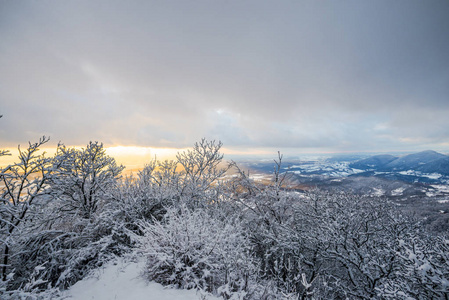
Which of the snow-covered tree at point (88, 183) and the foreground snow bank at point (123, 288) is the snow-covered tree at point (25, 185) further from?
the foreground snow bank at point (123, 288)

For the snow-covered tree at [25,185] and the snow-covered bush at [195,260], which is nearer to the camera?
the snow-covered bush at [195,260]

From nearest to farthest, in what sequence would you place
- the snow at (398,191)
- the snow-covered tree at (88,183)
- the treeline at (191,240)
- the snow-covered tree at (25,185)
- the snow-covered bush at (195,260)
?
the treeline at (191,240), the snow-covered bush at (195,260), the snow-covered tree at (25,185), the snow-covered tree at (88,183), the snow at (398,191)

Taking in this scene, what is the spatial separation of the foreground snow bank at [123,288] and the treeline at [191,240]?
0.78 feet

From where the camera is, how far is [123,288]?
3.80m

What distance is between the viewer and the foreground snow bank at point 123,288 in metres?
3.41

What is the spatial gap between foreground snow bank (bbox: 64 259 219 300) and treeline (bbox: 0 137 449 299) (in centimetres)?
24

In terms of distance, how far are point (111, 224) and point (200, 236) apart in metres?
4.75

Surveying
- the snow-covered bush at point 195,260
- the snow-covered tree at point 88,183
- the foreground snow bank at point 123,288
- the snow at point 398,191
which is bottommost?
the snow at point 398,191

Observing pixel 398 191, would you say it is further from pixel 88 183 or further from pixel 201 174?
pixel 88 183

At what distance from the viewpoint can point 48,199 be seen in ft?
19.0

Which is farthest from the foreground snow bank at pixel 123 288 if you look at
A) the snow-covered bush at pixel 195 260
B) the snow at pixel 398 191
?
the snow at pixel 398 191

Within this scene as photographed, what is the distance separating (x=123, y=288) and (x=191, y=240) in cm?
170

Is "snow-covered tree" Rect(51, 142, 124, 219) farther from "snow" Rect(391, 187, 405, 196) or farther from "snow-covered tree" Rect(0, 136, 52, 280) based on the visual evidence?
"snow" Rect(391, 187, 405, 196)

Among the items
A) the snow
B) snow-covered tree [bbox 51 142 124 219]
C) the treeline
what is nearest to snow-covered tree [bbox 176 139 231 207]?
the treeline
